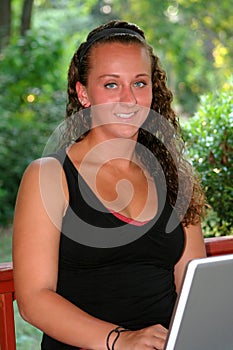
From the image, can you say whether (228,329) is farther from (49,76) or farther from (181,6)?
(181,6)

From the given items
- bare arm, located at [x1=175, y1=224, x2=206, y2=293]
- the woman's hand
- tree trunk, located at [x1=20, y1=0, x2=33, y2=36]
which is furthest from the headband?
tree trunk, located at [x1=20, y1=0, x2=33, y2=36]

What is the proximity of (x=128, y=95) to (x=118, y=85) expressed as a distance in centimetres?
4

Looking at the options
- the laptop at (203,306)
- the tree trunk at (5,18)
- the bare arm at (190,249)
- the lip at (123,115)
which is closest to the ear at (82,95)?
the lip at (123,115)

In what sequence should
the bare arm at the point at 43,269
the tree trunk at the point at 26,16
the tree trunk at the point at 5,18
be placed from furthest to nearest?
the tree trunk at the point at 26,16 → the tree trunk at the point at 5,18 → the bare arm at the point at 43,269

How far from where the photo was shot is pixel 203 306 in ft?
4.08

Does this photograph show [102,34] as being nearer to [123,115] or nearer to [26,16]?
[123,115]

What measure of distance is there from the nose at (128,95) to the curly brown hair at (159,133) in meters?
0.13

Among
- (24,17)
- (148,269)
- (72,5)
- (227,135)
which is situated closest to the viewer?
(148,269)

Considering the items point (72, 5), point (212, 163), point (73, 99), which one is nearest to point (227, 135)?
point (212, 163)

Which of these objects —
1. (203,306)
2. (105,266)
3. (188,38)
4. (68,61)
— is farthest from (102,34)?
(188,38)

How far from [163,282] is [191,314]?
72 cm

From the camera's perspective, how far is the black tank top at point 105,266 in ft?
6.06

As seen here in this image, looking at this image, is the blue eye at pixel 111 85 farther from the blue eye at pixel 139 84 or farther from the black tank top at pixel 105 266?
the black tank top at pixel 105 266

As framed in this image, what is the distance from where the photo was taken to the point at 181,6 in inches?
374
